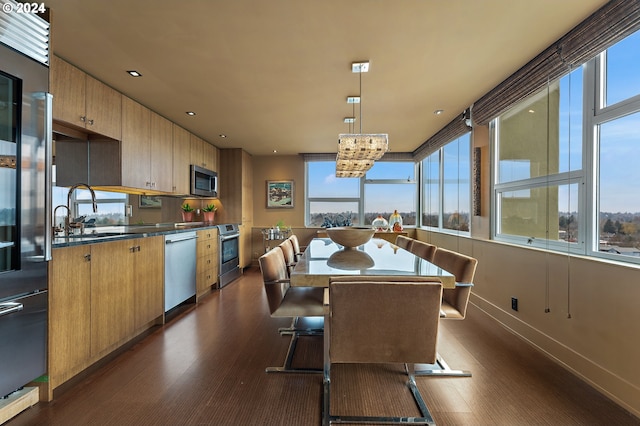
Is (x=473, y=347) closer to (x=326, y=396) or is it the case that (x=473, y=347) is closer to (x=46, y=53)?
(x=326, y=396)

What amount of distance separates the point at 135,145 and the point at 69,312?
6.35 ft

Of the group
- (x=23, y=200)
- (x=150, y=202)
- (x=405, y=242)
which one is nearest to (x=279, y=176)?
(x=150, y=202)

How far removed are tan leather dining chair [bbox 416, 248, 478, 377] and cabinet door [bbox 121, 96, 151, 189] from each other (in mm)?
3185

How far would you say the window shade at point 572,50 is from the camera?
5.23 ft

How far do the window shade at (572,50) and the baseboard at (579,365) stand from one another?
1973 millimetres

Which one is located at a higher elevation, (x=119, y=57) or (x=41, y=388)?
(x=119, y=57)

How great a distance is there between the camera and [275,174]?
233 inches

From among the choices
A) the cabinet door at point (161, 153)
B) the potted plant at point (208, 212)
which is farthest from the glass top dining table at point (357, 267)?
the potted plant at point (208, 212)

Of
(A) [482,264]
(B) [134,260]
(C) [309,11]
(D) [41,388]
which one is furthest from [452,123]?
(D) [41,388]

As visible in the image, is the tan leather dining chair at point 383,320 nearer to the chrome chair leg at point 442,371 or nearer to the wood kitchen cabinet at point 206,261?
the chrome chair leg at point 442,371

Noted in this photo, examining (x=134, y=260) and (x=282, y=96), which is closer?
(x=134, y=260)

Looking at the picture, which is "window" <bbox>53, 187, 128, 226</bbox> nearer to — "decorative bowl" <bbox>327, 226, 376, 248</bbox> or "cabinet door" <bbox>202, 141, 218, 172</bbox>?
"cabinet door" <bbox>202, 141, 218, 172</bbox>

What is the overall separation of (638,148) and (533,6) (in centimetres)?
104

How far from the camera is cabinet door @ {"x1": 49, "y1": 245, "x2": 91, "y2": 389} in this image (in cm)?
166
